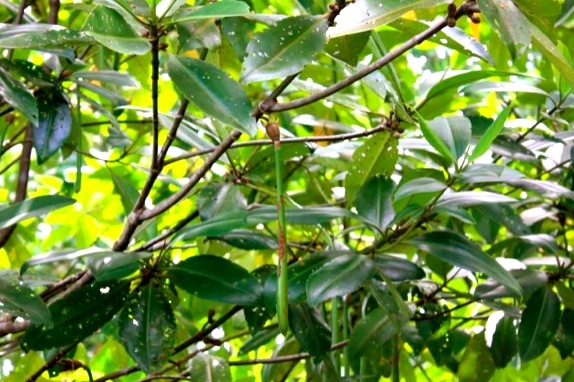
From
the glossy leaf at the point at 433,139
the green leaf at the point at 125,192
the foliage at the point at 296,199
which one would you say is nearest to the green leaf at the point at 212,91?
the foliage at the point at 296,199

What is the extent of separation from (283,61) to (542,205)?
0.65 m

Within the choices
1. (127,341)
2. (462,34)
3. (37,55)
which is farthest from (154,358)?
(37,55)

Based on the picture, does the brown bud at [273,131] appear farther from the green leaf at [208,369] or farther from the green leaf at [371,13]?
the green leaf at [208,369]

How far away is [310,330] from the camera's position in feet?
3.00

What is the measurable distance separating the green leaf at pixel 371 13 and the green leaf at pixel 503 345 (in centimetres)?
49

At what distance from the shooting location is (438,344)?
1120mm

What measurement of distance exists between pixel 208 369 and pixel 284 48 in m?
0.33

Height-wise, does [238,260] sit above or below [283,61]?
below

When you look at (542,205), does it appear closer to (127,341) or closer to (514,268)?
(514,268)

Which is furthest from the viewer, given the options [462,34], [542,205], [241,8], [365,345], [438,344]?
[542,205]

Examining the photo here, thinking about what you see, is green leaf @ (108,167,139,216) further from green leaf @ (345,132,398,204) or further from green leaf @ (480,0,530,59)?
green leaf @ (480,0,530,59)

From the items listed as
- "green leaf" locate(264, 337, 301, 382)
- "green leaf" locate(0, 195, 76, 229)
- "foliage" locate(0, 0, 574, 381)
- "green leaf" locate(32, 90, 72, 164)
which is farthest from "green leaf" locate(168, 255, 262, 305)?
"green leaf" locate(264, 337, 301, 382)

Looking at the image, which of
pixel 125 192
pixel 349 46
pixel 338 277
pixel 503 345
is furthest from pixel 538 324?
pixel 125 192

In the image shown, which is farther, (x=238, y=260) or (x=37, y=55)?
(x=37, y=55)
